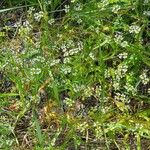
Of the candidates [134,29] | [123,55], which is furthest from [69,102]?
[134,29]

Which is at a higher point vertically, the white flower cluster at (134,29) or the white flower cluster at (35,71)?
the white flower cluster at (134,29)

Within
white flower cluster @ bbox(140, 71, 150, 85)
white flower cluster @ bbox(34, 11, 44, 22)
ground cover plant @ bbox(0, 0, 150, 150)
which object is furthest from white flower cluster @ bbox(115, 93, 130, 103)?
white flower cluster @ bbox(34, 11, 44, 22)

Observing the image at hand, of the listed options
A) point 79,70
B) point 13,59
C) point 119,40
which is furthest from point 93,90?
point 13,59

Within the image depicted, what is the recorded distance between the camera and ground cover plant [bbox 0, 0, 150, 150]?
7.89 ft

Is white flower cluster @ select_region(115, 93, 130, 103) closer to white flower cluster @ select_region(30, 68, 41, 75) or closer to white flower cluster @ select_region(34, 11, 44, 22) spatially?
Answer: white flower cluster @ select_region(30, 68, 41, 75)

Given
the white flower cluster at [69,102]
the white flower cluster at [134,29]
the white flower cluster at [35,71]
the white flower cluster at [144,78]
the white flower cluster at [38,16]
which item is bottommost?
the white flower cluster at [69,102]

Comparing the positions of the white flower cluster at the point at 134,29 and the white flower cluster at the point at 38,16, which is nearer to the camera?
the white flower cluster at the point at 134,29

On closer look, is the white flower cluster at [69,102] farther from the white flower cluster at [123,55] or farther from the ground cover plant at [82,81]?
the white flower cluster at [123,55]

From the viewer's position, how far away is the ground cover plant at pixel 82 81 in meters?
2.40

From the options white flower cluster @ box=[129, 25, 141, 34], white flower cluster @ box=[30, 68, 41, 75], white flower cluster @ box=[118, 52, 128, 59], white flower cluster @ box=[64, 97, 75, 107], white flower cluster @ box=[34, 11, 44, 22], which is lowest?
white flower cluster @ box=[64, 97, 75, 107]

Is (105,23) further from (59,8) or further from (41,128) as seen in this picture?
(41,128)

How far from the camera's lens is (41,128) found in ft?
8.23

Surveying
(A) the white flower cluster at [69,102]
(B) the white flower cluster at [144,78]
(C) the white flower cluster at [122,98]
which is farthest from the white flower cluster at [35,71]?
(B) the white flower cluster at [144,78]

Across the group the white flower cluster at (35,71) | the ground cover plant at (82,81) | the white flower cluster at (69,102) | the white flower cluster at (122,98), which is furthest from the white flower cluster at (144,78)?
the white flower cluster at (35,71)
